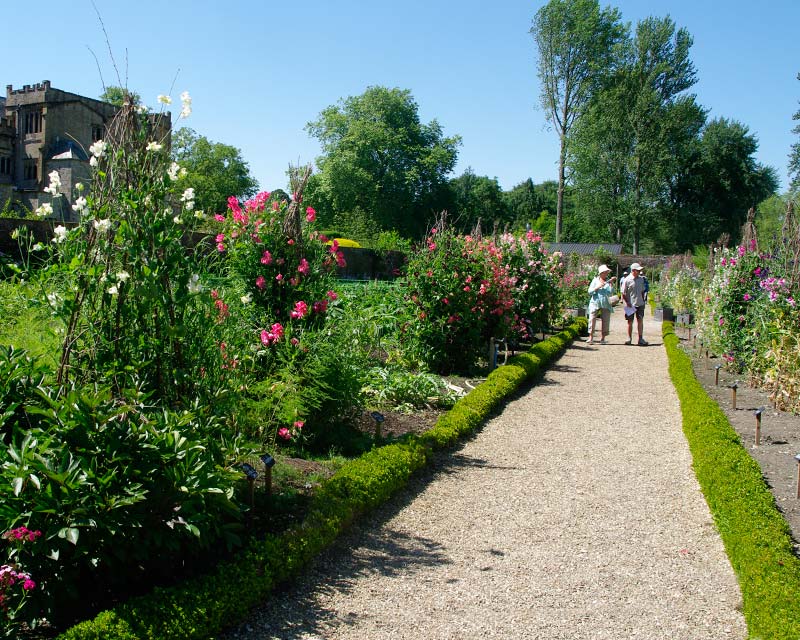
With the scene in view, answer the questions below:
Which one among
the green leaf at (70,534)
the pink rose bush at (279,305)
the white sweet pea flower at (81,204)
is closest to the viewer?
the green leaf at (70,534)

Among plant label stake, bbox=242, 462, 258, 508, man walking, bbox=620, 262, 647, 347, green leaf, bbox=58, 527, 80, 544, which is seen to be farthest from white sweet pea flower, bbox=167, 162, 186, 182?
man walking, bbox=620, 262, 647, 347

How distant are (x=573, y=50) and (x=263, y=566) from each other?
3828cm

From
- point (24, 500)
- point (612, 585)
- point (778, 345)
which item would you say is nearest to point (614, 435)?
point (778, 345)

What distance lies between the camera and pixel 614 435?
6422mm

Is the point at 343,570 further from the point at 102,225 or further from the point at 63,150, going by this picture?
the point at 63,150

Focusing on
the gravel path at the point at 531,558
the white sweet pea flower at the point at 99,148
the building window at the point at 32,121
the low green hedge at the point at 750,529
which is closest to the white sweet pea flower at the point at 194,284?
the white sweet pea flower at the point at 99,148

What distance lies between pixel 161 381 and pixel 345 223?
1193 inches

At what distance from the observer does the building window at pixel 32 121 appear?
4184 cm

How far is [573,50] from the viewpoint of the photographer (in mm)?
36594

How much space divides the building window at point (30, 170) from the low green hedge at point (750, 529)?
44678 millimetres

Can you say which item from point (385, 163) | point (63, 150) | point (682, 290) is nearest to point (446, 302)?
point (682, 290)

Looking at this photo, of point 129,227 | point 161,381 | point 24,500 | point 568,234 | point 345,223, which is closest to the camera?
point 24,500

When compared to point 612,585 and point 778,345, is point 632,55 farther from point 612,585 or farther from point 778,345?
point 612,585

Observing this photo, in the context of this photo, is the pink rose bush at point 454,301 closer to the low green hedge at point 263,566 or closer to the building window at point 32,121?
the low green hedge at point 263,566
